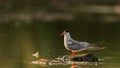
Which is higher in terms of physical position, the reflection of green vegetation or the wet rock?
the reflection of green vegetation

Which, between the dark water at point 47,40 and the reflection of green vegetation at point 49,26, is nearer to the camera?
the dark water at point 47,40

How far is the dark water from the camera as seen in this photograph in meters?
19.0

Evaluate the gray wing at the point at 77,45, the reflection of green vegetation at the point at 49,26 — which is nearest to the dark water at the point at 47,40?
the reflection of green vegetation at the point at 49,26

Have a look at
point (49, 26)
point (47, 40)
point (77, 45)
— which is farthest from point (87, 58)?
point (49, 26)

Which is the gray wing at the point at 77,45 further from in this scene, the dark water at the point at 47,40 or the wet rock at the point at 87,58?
the dark water at the point at 47,40

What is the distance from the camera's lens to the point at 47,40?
25.0m

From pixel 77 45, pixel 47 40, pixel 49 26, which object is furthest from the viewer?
pixel 49 26

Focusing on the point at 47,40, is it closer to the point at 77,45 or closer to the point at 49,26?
the point at 77,45

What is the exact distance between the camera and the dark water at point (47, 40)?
1897cm

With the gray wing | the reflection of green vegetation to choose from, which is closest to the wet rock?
the gray wing

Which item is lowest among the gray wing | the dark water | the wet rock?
the wet rock

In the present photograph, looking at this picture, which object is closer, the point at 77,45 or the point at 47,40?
the point at 77,45

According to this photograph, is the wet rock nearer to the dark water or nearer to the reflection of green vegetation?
the dark water

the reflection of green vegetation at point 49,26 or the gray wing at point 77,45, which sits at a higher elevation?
the reflection of green vegetation at point 49,26
